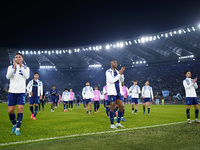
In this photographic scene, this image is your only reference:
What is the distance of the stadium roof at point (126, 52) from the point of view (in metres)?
35.9

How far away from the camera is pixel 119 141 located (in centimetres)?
450

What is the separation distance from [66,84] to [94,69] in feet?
32.7

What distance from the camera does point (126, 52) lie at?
45.8m

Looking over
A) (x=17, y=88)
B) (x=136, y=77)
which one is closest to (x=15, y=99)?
(x=17, y=88)

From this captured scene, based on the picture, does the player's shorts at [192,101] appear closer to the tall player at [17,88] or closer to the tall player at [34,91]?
the tall player at [17,88]

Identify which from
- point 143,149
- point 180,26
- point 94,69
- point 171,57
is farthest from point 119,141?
point 94,69

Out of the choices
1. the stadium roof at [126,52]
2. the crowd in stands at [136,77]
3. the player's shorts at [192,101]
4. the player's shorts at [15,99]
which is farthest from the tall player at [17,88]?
the stadium roof at [126,52]

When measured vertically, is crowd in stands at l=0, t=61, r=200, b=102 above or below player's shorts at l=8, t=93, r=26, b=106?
above

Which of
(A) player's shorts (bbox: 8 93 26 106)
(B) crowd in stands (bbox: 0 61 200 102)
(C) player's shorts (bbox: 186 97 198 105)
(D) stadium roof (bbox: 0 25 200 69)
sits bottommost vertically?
(C) player's shorts (bbox: 186 97 198 105)

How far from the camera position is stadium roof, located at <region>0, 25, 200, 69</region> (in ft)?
118

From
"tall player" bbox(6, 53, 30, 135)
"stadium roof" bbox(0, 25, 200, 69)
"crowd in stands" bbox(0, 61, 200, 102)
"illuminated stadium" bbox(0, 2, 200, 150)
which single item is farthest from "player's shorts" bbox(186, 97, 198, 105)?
"stadium roof" bbox(0, 25, 200, 69)

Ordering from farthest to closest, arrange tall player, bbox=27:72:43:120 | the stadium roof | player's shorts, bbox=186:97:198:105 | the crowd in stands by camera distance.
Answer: the crowd in stands
the stadium roof
tall player, bbox=27:72:43:120
player's shorts, bbox=186:97:198:105

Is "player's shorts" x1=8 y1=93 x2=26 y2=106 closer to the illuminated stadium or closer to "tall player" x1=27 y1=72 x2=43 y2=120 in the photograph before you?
the illuminated stadium

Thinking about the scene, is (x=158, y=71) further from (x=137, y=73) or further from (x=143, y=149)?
(x=143, y=149)
